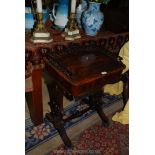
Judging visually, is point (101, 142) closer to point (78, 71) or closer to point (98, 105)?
point (98, 105)

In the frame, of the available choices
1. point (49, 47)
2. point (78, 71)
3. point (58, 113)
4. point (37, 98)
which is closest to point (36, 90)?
point (37, 98)

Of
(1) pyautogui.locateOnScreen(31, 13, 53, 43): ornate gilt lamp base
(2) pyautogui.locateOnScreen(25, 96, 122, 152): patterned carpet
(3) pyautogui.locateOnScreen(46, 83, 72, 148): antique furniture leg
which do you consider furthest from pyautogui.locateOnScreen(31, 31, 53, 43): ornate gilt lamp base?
(2) pyautogui.locateOnScreen(25, 96, 122, 152): patterned carpet

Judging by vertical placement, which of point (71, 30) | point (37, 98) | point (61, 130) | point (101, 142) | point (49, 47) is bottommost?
point (101, 142)

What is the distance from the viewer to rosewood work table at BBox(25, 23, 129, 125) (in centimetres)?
164

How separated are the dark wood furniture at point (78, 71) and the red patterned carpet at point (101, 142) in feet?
0.30

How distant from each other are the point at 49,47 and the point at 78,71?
343 mm

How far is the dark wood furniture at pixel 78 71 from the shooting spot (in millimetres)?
1444

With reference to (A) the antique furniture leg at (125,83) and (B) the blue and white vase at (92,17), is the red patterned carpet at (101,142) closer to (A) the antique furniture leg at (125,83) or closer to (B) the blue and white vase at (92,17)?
(A) the antique furniture leg at (125,83)

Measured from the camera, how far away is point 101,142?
187cm

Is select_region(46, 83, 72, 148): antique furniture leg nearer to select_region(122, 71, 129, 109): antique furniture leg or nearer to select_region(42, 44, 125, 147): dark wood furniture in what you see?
select_region(42, 44, 125, 147): dark wood furniture

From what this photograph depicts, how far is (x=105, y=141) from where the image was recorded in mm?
1883

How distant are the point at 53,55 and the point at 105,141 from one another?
84 centimetres

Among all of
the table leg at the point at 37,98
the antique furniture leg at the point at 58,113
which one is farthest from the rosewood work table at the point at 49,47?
the antique furniture leg at the point at 58,113

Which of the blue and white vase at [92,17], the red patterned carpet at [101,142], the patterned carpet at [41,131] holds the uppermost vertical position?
the blue and white vase at [92,17]
